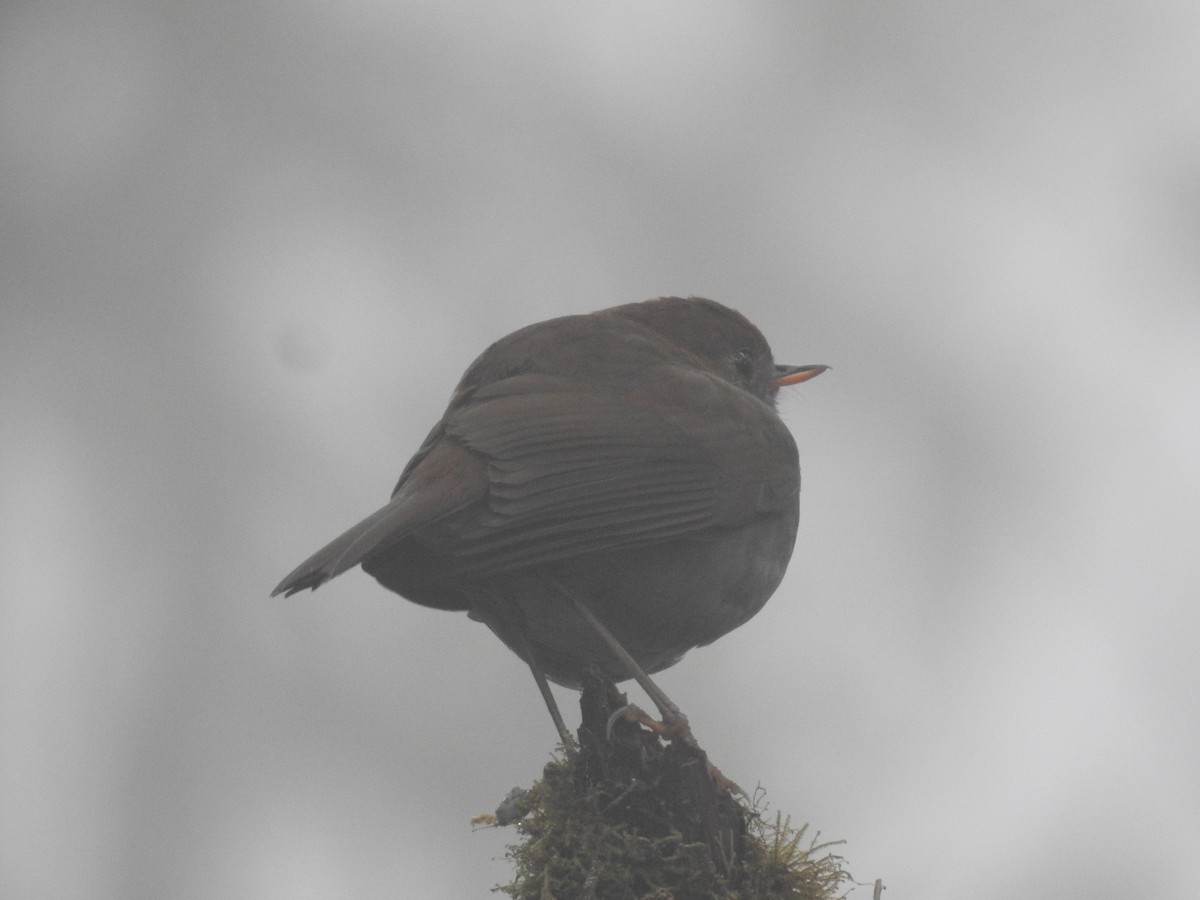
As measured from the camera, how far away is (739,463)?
187 inches

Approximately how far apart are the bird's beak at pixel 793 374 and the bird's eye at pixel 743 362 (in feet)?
0.54

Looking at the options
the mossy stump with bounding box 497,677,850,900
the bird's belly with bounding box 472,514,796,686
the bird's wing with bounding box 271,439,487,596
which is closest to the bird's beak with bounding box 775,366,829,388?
the bird's belly with bounding box 472,514,796,686

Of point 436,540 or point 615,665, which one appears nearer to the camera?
point 436,540

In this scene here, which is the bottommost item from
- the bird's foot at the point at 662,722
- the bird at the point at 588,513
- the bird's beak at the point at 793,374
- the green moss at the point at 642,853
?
the green moss at the point at 642,853

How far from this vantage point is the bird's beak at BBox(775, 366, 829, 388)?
6.21 m

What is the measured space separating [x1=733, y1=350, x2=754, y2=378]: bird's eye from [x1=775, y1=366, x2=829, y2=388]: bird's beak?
0.54ft

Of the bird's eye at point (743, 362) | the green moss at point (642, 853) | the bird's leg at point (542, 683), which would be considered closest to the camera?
the green moss at point (642, 853)

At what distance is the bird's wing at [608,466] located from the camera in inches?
160

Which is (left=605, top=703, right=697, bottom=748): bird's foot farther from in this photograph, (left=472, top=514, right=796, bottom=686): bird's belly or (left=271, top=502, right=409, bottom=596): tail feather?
(left=271, top=502, right=409, bottom=596): tail feather

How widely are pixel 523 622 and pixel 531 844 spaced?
106cm

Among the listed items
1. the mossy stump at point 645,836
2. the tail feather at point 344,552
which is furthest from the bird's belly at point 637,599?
the mossy stump at point 645,836

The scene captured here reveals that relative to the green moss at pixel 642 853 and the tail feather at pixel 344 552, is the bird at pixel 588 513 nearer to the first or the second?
the tail feather at pixel 344 552

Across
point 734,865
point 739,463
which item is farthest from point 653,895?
point 739,463

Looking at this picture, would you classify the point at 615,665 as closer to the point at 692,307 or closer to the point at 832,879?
the point at 832,879
